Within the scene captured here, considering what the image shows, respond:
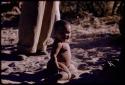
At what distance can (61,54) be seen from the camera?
450 centimetres

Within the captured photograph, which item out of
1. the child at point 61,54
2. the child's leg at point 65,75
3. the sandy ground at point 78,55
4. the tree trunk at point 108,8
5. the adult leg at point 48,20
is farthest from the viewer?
the tree trunk at point 108,8

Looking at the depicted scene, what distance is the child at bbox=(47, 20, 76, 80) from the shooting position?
4383 mm

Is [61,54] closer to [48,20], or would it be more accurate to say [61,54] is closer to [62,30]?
[62,30]

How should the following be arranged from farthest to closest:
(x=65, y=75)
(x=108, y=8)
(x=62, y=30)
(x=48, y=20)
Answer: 1. (x=108, y=8)
2. (x=48, y=20)
3. (x=62, y=30)
4. (x=65, y=75)

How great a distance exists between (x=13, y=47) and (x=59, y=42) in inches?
58.6

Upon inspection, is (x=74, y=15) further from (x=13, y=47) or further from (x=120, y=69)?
(x=120, y=69)

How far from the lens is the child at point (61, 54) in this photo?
4383 millimetres

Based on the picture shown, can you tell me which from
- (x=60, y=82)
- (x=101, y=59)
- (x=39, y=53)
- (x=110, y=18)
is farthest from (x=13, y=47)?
(x=110, y=18)

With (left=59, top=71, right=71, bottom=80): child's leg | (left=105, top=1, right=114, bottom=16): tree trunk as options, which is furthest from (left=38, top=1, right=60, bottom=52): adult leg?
(left=105, top=1, right=114, bottom=16): tree trunk

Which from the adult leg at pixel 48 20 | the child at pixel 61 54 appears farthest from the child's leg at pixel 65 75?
the adult leg at pixel 48 20

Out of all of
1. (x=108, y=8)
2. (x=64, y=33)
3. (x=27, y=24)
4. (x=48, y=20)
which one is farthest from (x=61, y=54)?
(x=108, y=8)

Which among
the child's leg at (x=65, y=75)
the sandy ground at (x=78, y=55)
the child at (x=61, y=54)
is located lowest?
the sandy ground at (x=78, y=55)

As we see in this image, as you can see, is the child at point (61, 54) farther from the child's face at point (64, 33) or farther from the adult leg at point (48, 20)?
the adult leg at point (48, 20)

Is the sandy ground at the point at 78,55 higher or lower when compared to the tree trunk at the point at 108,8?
lower
